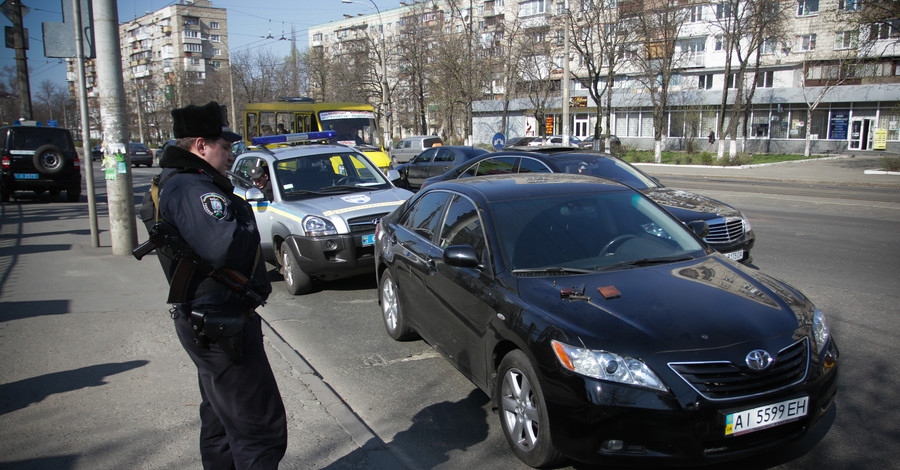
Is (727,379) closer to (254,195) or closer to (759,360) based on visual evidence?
(759,360)

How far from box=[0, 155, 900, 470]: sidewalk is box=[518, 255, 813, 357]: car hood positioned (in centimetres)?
131

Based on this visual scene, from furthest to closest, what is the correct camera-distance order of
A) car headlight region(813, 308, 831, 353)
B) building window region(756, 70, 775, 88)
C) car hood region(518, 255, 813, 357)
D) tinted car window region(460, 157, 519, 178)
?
building window region(756, 70, 775, 88) → tinted car window region(460, 157, 519, 178) → car headlight region(813, 308, 831, 353) → car hood region(518, 255, 813, 357)

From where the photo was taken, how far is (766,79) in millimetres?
51781

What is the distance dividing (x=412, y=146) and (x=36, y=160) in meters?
21.2

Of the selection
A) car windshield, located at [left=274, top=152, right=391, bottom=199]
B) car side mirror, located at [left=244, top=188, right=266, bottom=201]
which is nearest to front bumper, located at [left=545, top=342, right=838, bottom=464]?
car side mirror, located at [left=244, top=188, right=266, bottom=201]

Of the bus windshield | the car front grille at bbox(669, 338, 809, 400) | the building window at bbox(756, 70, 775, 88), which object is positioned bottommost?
the car front grille at bbox(669, 338, 809, 400)

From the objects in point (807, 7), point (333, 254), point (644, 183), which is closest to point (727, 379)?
point (333, 254)

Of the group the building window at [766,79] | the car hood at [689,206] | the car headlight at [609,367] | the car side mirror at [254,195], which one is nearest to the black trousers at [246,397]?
the car headlight at [609,367]

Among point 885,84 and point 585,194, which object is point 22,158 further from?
point 885,84

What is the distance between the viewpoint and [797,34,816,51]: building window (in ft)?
164

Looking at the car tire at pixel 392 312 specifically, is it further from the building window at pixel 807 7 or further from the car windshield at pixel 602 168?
the building window at pixel 807 7

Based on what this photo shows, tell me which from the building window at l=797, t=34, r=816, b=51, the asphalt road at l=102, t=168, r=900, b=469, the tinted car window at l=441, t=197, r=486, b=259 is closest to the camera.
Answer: the asphalt road at l=102, t=168, r=900, b=469

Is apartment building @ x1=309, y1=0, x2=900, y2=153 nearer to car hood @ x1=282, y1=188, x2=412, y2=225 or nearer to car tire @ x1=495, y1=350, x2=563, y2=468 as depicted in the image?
car hood @ x1=282, y1=188, x2=412, y2=225

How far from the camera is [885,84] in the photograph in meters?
42.1
